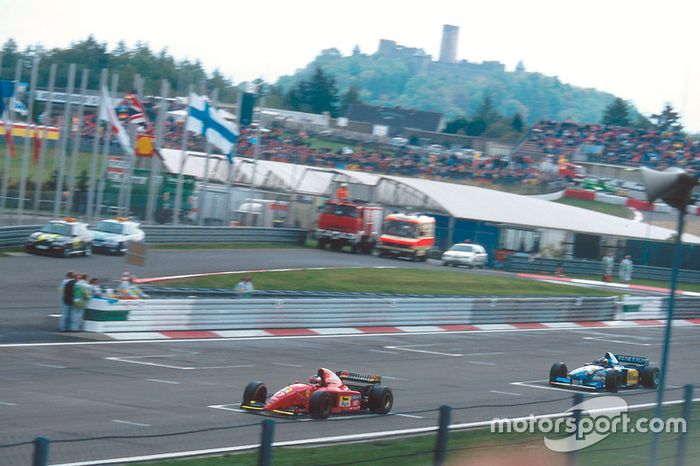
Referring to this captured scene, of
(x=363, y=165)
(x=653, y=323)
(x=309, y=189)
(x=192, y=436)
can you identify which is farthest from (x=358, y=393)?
(x=363, y=165)

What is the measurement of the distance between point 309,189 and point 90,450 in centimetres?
4617

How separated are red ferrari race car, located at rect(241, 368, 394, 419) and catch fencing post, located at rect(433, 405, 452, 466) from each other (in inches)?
248

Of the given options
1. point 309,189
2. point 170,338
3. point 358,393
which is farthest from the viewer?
point 309,189

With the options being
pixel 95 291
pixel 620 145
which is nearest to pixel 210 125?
pixel 95 291

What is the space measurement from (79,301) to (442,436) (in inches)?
607

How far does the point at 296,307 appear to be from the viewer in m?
26.4

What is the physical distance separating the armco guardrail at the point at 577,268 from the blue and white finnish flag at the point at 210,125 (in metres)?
17.0

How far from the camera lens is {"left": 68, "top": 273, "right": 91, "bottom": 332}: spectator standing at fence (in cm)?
2164

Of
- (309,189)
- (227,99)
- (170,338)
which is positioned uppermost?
(227,99)

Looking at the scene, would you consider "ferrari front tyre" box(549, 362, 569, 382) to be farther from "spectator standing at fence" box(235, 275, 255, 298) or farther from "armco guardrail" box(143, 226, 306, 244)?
"armco guardrail" box(143, 226, 306, 244)

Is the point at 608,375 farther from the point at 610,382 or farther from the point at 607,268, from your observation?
the point at 607,268

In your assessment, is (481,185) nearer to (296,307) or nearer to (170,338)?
(296,307)

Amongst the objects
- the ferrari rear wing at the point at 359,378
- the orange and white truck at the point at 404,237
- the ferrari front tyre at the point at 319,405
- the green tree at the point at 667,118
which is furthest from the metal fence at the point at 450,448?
the green tree at the point at 667,118

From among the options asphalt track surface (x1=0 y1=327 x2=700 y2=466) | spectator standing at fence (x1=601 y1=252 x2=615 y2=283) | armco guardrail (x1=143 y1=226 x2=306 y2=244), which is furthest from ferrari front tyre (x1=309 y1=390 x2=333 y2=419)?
spectator standing at fence (x1=601 y1=252 x2=615 y2=283)
